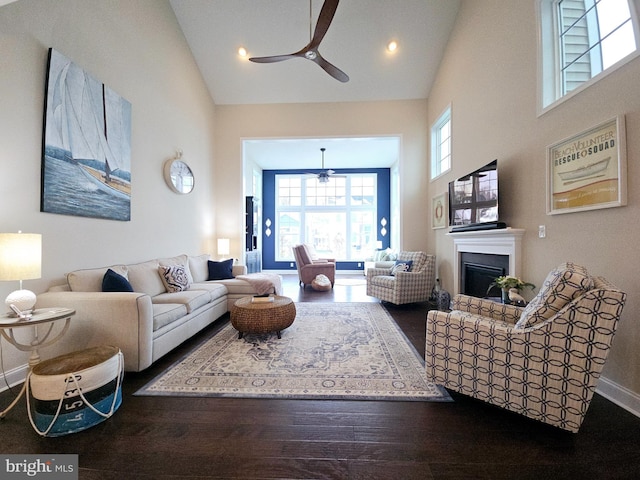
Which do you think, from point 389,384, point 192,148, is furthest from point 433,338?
point 192,148

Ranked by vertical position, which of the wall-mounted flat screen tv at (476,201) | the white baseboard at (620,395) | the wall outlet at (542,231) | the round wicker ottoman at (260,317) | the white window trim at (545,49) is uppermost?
the white window trim at (545,49)

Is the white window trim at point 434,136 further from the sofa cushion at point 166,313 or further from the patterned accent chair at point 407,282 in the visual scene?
the sofa cushion at point 166,313

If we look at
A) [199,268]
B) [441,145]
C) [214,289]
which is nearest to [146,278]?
[214,289]

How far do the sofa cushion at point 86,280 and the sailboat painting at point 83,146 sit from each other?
1.86 ft

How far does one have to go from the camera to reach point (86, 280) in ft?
8.18

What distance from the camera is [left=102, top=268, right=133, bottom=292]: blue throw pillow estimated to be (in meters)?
2.50

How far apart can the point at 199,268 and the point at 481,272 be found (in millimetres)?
4088

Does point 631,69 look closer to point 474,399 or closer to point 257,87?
point 474,399

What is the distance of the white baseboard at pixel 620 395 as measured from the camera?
5.71 ft

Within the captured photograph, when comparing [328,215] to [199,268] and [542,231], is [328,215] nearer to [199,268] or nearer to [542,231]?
[199,268]

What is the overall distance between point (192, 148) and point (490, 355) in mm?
5117

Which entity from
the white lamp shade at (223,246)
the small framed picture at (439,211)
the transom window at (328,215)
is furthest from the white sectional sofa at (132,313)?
the transom window at (328,215)

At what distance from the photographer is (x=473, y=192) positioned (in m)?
3.41

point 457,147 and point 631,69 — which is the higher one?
point 457,147
